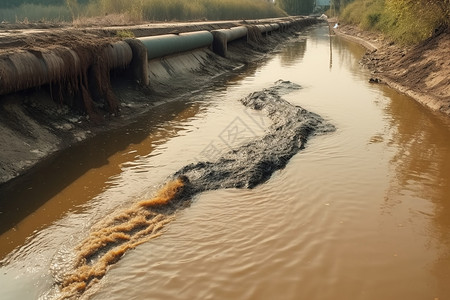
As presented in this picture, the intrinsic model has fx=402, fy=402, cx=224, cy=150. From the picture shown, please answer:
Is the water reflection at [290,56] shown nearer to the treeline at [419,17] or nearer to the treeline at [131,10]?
the treeline at [419,17]

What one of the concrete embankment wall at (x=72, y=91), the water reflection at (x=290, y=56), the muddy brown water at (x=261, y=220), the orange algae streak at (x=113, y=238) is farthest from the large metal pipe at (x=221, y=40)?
the orange algae streak at (x=113, y=238)

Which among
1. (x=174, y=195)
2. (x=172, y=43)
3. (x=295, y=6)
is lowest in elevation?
(x=174, y=195)

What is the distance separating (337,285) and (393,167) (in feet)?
11.8

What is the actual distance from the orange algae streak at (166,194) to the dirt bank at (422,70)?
7906mm

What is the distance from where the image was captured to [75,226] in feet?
16.9

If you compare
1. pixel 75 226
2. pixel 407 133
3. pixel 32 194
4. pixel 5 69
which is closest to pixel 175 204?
pixel 75 226

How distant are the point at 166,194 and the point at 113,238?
118 centimetres

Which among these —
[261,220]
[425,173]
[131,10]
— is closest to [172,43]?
[425,173]

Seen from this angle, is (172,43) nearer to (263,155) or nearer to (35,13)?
(263,155)

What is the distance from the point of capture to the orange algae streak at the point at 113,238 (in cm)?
411

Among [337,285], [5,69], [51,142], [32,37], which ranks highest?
[32,37]

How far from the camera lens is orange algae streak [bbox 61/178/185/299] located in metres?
4.11

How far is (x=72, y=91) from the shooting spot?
9.02 m

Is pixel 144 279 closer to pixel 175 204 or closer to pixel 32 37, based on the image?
pixel 175 204
